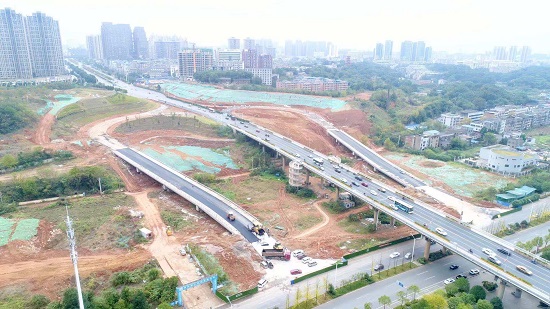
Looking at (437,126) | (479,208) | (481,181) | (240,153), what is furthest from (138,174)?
(437,126)

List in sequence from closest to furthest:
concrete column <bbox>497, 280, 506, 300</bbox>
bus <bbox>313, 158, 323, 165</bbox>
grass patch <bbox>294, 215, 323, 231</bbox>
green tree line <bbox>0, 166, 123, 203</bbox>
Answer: concrete column <bbox>497, 280, 506, 300</bbox>, grass patch <bbox>294, 215, 323, 231</bbox>, green tree line <bbox>0, 166, 123, 203</bbox>, bus <bbox>313, 158, 323, 165</bbox>

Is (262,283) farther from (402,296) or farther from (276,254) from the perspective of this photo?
(402,296)

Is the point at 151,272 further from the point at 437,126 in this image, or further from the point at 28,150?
the point at 437,126

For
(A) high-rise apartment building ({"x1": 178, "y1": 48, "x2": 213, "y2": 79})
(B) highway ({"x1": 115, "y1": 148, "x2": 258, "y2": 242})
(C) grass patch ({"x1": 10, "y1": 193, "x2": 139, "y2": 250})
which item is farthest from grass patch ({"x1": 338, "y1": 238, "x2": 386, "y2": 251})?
(A) high-rise apartment building ({"x1": 178, "y1": 48, "x2": 213, "y2": 79})

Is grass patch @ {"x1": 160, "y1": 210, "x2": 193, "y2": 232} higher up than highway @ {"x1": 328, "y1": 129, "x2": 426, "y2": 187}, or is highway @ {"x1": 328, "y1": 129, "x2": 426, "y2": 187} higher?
highway @ {"x1": 328, "y1": 129, "x2": 426, "y2": 187}

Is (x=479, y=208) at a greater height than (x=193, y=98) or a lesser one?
lesser

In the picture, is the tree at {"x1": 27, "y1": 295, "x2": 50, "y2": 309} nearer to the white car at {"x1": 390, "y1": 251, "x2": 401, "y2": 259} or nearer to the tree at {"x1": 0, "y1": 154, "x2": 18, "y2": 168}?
the white car at {"x1": 390, "y1": 251, "x2": 401, "y2": 259}
